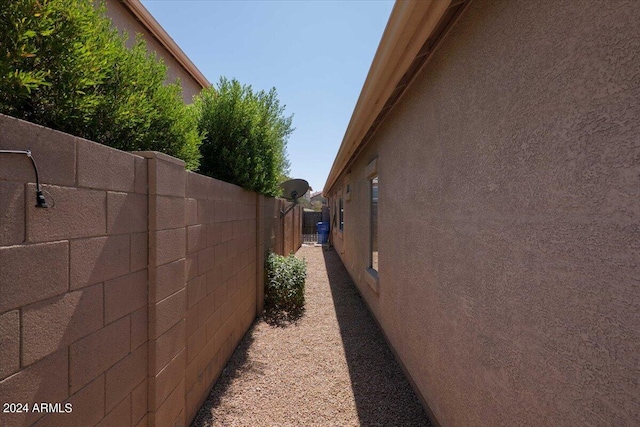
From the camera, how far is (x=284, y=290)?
6.06m

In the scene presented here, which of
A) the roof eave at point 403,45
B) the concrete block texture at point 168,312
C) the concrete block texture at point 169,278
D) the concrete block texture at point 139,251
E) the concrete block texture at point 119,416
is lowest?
the concrete block texture at point 119,416

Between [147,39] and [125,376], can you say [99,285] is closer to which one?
[125,376]

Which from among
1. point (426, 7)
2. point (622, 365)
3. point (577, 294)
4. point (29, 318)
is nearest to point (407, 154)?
point (426, 7)

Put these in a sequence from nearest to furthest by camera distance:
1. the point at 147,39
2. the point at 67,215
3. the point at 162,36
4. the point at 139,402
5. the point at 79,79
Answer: the point at 67,215 → the point at 79,79 → the point at 139,402 → the point at 147,39 → the point at 162,36

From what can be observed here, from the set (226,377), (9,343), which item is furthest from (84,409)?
(226,377)

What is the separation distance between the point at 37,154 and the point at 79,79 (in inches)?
29.4

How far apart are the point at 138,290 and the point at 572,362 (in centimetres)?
218

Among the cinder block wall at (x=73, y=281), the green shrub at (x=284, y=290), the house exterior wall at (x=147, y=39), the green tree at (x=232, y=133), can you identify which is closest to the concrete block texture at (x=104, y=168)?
the cinder block wall at (x=73, y=281)

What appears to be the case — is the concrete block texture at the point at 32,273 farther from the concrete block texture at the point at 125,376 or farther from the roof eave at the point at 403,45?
the roof eave at the point at 403,45

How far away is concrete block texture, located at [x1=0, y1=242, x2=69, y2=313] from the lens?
3.66 feet

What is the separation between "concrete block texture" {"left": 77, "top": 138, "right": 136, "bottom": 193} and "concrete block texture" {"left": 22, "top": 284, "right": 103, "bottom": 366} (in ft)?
1.64

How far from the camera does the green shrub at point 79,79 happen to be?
1.45 m

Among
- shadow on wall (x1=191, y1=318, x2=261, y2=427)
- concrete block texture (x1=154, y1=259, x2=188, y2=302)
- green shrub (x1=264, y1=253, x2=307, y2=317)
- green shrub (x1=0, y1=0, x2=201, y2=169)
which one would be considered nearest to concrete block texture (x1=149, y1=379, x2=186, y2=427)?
shadow on wall (x1=191, y1=318, x2=261, y2=427)

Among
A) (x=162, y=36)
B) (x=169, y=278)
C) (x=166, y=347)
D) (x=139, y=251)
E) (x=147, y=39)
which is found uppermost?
(x=162, y=36)
